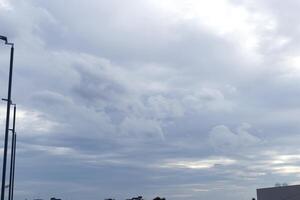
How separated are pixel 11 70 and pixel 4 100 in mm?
3656

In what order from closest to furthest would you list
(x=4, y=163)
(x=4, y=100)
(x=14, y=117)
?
(x=4, y=163) < (x=4, y=100) < (x=14, y=117)

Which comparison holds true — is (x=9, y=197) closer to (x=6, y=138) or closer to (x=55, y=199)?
(x=6, y=138)

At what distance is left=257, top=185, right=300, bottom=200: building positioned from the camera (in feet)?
292

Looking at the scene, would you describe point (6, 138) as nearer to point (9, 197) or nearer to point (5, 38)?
point (5, 38)

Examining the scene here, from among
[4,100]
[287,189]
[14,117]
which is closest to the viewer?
[4,100]

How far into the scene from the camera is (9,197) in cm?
6962

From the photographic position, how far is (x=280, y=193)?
93125mm

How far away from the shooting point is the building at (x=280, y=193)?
292 feet

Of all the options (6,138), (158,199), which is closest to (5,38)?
(6,138)

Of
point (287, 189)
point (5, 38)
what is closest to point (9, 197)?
point (5, 38)

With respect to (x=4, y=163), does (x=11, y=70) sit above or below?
above

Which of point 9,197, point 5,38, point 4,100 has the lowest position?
point 9,197

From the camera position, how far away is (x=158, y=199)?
139m

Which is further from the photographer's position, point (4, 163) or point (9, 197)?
point (9, 197)
